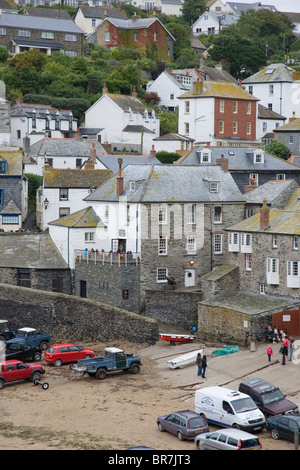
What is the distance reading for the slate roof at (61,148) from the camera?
78.6m

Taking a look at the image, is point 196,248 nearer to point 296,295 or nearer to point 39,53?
point 296,295

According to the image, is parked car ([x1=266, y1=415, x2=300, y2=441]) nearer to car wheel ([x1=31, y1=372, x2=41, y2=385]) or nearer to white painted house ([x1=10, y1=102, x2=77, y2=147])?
car wheel ([x1=31, y1=372, x2=41, y2=385])

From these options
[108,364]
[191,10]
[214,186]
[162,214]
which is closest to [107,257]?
[162,214]

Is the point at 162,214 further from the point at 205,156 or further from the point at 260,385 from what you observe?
the point at 260,385

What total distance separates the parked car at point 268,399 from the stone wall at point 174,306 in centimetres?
1595

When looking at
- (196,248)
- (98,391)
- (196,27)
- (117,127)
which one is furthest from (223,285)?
(196,27)

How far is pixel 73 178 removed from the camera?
2645 inches

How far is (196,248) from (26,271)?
12.3m

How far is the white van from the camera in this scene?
33.2 m

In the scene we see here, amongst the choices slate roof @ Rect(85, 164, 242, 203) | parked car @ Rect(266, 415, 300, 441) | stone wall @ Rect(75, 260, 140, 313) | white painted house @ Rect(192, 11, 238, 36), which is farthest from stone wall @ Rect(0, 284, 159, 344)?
white painted house @ Rect(192, 11, 238, 36)

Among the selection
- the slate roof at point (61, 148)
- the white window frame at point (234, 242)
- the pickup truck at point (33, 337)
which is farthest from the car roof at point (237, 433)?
the slate roof at point (61, 148)

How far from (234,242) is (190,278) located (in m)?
4.28

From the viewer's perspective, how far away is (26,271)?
5791 cm

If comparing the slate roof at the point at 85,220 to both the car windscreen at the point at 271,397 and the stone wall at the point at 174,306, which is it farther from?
the car windscreen at the point at 271,397
